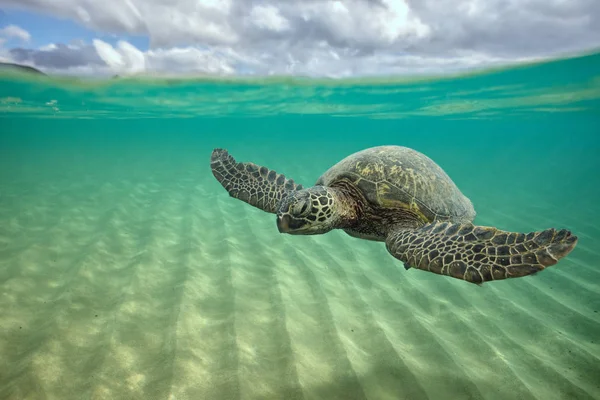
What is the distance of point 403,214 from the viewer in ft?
12.1

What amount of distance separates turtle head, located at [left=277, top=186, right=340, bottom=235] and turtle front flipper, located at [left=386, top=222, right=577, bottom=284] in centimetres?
77

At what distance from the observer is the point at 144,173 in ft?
43.2

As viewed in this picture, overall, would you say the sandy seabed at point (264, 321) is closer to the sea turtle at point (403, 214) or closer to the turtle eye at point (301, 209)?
the sea turtle at point (403, 214)

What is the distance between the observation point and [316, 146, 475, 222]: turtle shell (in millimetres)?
3621

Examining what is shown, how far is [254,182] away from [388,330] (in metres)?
2.59

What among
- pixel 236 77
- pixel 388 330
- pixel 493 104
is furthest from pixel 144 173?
pixel 493 104

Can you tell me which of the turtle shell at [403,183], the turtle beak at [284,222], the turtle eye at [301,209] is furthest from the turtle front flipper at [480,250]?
the turtle beak at [284,222]

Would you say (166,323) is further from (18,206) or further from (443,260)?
(18,206)

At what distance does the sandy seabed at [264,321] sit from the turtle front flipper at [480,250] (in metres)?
1.11

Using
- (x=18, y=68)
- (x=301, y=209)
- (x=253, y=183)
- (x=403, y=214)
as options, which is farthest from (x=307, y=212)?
(x=18, y=68)

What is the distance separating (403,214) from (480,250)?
1166mm

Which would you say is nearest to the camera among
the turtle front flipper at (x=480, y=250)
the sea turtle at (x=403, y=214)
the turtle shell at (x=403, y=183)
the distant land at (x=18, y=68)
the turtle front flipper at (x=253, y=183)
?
the turtle front flipper at (x=480, y=250)

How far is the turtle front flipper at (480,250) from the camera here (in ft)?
7.43

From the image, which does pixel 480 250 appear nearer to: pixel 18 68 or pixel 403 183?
pixel 403 183
